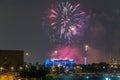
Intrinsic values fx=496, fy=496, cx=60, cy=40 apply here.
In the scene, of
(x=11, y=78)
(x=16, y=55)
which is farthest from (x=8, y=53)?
(x=11, y=78)

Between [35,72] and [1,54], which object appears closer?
[35,72]

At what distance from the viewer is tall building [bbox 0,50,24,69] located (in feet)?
527

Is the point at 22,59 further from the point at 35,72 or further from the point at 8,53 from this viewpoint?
the point at 35,72

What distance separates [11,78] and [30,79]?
7.50m

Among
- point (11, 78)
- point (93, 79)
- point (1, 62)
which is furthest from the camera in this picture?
point (93, 79)

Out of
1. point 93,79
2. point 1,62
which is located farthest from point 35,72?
point 93,79

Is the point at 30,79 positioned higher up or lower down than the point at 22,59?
lower down

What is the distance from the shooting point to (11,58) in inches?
6393

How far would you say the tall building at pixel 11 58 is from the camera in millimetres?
160500

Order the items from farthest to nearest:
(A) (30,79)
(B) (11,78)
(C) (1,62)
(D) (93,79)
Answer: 1. (D) (93,79)
2. (C) (1,62)
3. (B) (11,78)
4. (A) (30,79)

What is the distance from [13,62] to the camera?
164125mm

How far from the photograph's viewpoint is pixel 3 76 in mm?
90438

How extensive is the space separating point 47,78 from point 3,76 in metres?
8.03

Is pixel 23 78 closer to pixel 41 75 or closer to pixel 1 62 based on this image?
pixel 41 75
